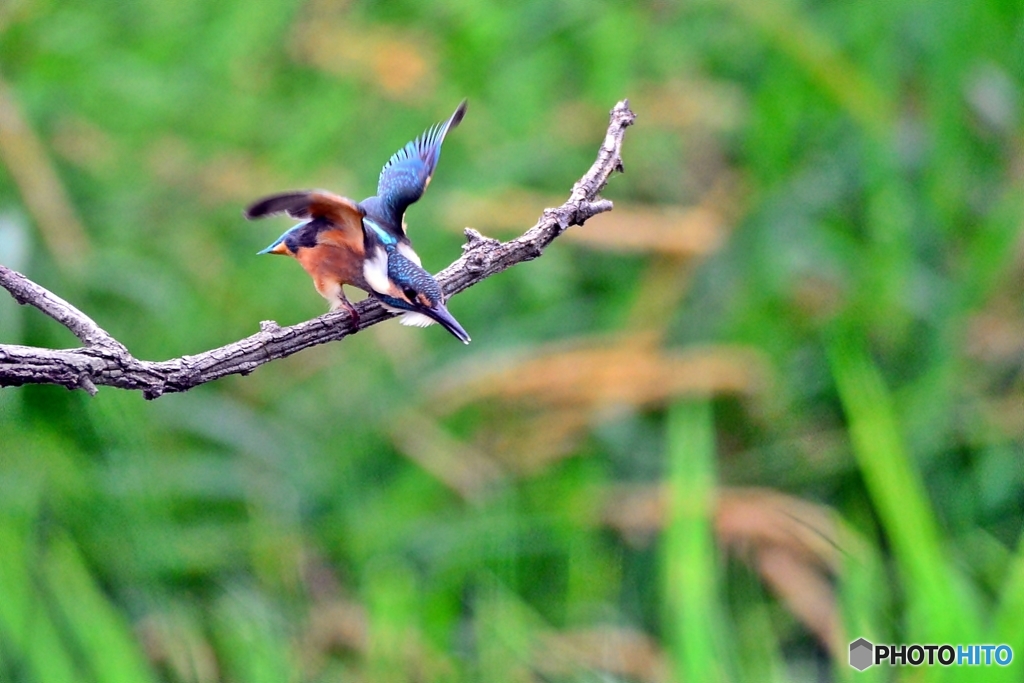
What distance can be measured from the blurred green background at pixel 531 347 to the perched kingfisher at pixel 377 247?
27.3 inches

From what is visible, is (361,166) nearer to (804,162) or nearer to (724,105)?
(724,105)

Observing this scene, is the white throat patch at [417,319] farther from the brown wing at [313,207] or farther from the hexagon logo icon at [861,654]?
the hexagon logo icon at [861,654]

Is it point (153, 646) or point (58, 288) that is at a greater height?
point (58, 288)

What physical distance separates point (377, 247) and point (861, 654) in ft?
2.79

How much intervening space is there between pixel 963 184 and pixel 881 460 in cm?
78

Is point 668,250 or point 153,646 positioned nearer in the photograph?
point 153,646

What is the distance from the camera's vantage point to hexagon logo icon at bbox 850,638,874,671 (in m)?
1.19

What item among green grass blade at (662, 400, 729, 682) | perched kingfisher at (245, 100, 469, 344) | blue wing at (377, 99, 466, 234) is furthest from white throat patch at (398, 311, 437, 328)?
green grass blade at (662, 400, 729, 682)

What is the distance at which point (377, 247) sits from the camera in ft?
2.33

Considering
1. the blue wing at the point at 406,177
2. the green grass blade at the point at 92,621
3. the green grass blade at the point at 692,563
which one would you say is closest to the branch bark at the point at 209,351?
the blue wing at the point at 406,177

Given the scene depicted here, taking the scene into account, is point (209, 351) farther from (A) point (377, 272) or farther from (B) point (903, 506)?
(B) point (903, 506)

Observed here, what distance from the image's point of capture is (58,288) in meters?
1.64

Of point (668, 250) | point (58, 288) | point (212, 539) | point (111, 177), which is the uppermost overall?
point (111, 177)

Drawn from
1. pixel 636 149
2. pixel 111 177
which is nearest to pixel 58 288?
pixel 111 177
